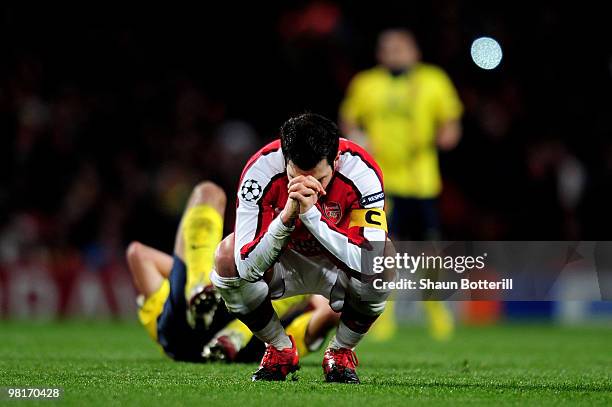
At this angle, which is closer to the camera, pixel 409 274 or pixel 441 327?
pixel 409 274

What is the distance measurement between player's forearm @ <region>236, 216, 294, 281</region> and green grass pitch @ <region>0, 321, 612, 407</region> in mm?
515

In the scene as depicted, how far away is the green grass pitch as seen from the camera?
4367 mm

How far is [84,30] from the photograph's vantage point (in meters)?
15.2

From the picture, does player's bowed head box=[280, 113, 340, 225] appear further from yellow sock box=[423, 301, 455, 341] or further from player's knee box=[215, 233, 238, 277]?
yellow sock box=[423, 301, 455, 341]

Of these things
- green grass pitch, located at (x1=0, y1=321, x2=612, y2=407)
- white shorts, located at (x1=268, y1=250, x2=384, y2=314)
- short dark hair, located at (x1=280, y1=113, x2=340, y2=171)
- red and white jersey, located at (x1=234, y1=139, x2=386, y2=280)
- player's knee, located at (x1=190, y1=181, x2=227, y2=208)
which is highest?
player's knee, located at (x1=190, y1=181, x2=227, y2=208)

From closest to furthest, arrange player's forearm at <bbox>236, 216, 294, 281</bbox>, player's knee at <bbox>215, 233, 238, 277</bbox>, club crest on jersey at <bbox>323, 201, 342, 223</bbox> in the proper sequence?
player's forearm at <bbox>236, 216, 294, 281</bbox> < player's knee at <bbox>215, 233, 238, 277</bbox> < club crest on jersey at <bbox>323, 201, 342, 223</bbox>

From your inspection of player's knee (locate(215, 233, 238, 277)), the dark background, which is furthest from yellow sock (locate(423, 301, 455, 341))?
player's knee (locate(215, 233, 238, 277))


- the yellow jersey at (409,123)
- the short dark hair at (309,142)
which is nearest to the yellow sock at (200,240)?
the short dark hair at (309,142)

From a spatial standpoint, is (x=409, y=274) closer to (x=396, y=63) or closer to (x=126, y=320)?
(x=396, y=63)

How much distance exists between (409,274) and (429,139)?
171 inches

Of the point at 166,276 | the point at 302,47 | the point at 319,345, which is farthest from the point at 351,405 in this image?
the point at 302,47

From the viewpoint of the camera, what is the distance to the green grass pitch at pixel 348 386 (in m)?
4.37

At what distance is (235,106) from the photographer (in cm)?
1516

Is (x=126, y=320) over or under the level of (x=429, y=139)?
under
